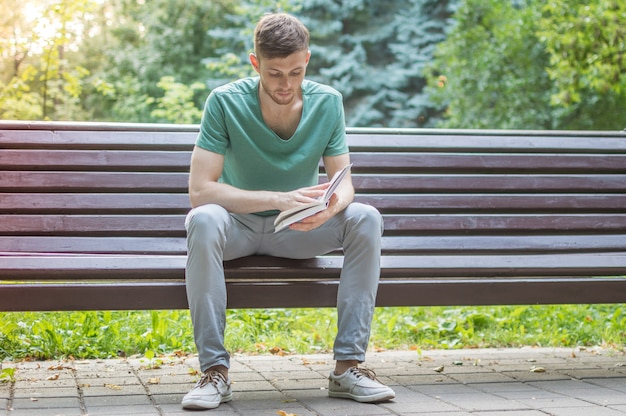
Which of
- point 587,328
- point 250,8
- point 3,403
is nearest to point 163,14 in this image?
point 250,8

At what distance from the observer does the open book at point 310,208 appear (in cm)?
324

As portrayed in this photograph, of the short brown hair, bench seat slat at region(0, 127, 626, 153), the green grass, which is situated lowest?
the green grass

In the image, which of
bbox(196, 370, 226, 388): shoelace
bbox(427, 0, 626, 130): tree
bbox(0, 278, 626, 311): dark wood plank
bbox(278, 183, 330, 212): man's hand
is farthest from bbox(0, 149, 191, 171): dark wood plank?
bbox(427, 0, 626, 130): tree

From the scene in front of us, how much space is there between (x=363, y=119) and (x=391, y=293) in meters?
14.6

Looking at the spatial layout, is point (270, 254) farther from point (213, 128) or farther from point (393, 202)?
point (393, 202)

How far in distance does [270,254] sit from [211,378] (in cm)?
60

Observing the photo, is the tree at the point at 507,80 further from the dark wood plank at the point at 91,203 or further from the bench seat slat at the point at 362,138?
the dark wood plank at the point at 91,203

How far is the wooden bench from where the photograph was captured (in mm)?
3496

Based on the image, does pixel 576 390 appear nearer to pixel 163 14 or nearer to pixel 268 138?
pixel 268 138

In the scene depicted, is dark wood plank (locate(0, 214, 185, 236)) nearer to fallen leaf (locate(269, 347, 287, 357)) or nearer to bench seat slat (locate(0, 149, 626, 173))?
bench seat slat (locate(0, 149, 626, 173))

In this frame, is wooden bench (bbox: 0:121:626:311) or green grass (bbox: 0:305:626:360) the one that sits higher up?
wooden bench (bbox: 0:121:626:311)

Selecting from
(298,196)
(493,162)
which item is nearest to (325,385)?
(298,196)

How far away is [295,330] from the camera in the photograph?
5273 millimetres

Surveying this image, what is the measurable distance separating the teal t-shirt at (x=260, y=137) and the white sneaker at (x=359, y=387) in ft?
2.53
